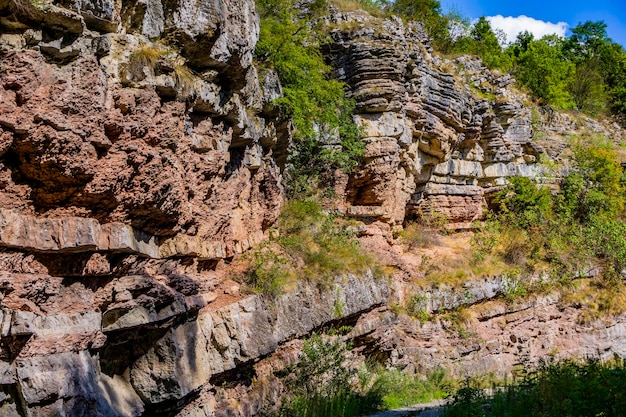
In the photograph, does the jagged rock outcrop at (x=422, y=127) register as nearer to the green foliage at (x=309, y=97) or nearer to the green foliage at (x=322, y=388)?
the green foliage at (x=309, y=97)

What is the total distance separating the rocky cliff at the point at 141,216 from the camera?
4.89 m

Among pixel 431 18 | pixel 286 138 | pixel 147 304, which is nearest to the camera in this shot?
pixel 147 304

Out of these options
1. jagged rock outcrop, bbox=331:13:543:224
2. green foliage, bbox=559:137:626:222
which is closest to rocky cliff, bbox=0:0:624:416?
jagged rock outcrop, bbox=331:13:543:224

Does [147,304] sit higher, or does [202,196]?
[202,196]

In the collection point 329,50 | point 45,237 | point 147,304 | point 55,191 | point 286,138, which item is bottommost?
point 147,304

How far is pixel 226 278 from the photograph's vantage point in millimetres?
8812

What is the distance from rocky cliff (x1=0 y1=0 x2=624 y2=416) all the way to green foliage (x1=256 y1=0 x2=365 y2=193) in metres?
1.35

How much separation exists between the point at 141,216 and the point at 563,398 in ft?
19.6

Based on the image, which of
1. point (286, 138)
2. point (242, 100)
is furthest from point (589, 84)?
point (242, 100)

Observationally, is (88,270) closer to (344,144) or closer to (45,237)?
(45,237)

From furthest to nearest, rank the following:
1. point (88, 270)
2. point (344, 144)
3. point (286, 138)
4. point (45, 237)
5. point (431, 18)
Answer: point (431, 18) < point (344, 144) < point (286, 138) < point (88, 270) < point (45, 237)

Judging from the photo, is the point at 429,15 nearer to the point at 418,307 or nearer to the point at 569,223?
the point at 569,223

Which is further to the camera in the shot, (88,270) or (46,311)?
(88,270)

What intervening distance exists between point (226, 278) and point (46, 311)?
3.82m
